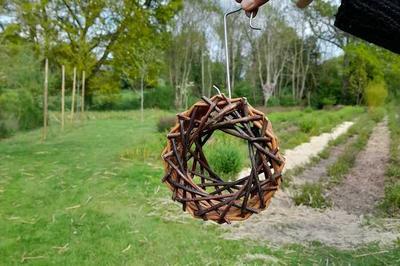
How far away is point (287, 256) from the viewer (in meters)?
3.50

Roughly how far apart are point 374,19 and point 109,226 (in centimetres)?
350

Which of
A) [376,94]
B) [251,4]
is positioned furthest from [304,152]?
[376,94]

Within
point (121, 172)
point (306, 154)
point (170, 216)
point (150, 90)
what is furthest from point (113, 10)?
point (170, 216)

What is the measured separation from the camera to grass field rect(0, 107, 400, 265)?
137 inches

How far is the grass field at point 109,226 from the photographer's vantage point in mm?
3475

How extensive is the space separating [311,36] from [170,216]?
98.6ft

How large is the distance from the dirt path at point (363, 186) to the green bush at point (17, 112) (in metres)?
8.90

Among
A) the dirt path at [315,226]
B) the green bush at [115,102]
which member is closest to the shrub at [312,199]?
the dirt path at [315,226]

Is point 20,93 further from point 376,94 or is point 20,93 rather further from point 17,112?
point 376,94

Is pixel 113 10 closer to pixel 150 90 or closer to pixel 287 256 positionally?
pixel 150 90

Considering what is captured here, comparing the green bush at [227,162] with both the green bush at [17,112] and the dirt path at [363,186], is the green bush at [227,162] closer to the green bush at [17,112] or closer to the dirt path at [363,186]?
the dirt path at [363,186]

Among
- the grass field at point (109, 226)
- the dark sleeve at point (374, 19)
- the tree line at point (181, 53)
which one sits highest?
the tree line at point (181, 53)

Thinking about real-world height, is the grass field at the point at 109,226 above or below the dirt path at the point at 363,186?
below

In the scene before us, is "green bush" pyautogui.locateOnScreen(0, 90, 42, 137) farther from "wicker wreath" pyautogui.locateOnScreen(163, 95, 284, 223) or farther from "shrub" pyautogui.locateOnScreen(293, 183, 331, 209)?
"wicker wreath" pyautogui.locateOnScreen(163, 95, 284, 223)
